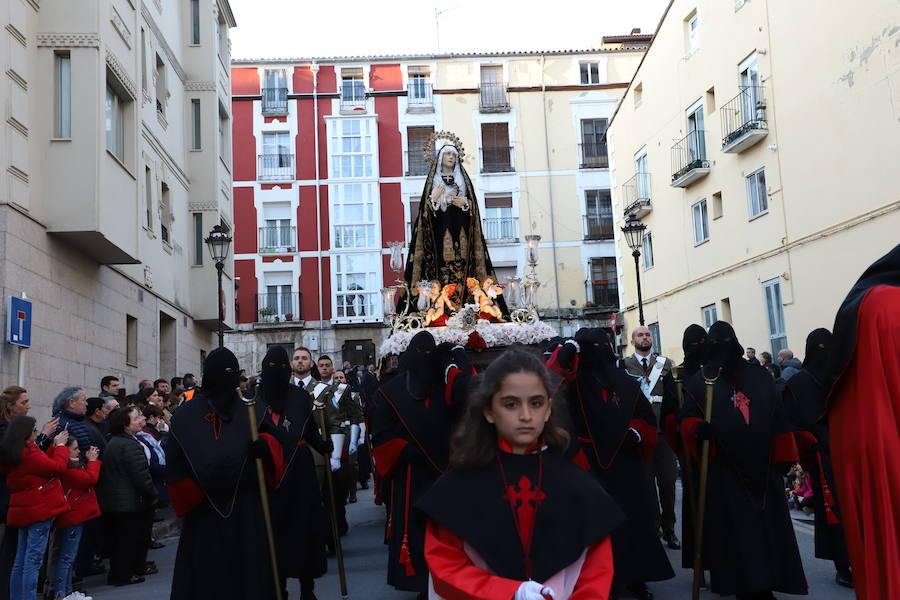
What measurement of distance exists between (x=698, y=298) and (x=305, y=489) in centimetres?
1902

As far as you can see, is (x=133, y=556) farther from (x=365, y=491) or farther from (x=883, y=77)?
(x=883, y=77)

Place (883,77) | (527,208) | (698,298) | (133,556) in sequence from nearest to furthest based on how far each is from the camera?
(133,556), (883,77), (698,298), (527,208)

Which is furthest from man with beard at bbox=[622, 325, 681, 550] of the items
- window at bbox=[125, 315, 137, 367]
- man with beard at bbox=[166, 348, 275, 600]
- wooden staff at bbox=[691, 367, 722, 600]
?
window at bbox=[125, 315, 137, 367]

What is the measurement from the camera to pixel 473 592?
10.9 ft

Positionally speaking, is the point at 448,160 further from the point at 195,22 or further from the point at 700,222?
the point at 195,22

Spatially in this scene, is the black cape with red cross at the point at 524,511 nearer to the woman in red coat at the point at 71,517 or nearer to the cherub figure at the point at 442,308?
the woman in red coat at the point at 71,517

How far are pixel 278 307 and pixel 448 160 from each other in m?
27.5

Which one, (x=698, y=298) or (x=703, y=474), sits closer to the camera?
(x=703, y=474)

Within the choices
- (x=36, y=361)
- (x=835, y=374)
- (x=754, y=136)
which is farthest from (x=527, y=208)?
(x=835, y=374)

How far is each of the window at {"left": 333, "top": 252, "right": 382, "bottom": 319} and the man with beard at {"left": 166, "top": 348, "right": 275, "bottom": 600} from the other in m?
32.6

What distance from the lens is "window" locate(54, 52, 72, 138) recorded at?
45.9 feet

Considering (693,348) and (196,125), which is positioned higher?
(196,125)

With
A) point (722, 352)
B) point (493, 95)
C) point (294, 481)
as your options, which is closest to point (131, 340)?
point (294, 481)

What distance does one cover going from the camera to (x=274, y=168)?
39.4 meters
